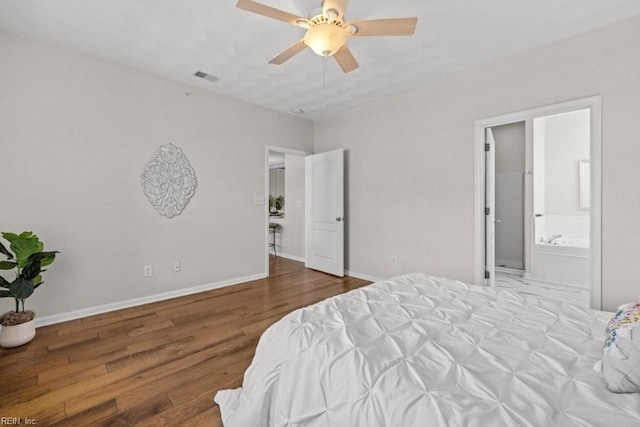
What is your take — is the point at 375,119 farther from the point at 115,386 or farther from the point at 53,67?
the point at 115,386

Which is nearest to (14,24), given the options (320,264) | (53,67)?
(53,67)

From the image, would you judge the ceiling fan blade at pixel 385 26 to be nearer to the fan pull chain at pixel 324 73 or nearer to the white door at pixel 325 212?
the fan pull chain at pixel 324 73

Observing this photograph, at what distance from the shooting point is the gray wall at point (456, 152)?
7.99 ft

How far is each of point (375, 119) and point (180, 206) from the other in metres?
3.00

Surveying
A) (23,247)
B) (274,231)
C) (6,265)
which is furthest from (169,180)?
(274,231)

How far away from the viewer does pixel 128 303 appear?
3.28 meters

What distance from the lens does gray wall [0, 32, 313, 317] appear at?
2.70 meters

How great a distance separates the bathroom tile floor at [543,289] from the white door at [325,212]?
7.90 feet

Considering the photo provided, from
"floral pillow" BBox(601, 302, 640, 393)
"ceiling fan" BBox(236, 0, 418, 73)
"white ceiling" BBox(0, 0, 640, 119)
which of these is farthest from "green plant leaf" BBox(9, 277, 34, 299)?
"floral pillow" BBox(601, 302, 640, 393)

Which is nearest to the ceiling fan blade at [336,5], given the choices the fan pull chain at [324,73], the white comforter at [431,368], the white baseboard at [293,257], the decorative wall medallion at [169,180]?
the fan pull chain at [324,73]

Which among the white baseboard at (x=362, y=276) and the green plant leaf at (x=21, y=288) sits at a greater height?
the green plant leaf at (x=21, y=288)

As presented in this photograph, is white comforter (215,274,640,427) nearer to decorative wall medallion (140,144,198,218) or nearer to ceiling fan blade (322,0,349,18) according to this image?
ceiling fan blade (322,0,349,18)

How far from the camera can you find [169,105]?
3570 millimetres

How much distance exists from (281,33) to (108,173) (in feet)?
7.80
